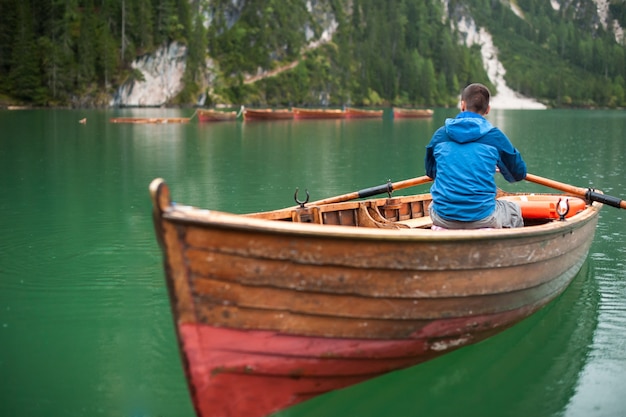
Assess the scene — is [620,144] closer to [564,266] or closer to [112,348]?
[564,266]

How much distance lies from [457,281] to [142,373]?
3.54m

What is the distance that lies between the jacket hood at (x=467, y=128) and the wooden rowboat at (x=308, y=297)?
1.16 meters

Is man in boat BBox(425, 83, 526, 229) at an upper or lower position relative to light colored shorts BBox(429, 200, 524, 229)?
upper

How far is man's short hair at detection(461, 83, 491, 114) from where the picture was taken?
730 cm

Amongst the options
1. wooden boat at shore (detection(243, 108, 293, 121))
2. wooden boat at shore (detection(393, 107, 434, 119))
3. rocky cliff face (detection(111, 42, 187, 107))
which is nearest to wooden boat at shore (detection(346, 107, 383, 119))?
wooden boat at shore (detection(393, 107, 434, 119))

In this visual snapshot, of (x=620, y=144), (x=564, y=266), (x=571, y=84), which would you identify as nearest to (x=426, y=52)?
(x=571, y=84)

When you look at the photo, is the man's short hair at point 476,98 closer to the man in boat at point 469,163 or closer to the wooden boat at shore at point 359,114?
the man in boat at point 469,163

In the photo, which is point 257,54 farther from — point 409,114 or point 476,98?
point 476,98

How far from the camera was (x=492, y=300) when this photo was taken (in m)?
7.13

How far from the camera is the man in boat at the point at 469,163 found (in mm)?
7293

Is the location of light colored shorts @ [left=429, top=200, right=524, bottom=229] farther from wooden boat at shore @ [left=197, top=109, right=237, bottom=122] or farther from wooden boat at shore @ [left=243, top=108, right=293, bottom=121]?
wooden boat at shore @ [left=243, top=108, right=293, bottom=121]

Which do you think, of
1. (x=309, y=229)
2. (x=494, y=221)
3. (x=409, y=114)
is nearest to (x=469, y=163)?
(x=494, y=221)

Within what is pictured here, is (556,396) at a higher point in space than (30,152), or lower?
lower

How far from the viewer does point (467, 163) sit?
24.0 ft
